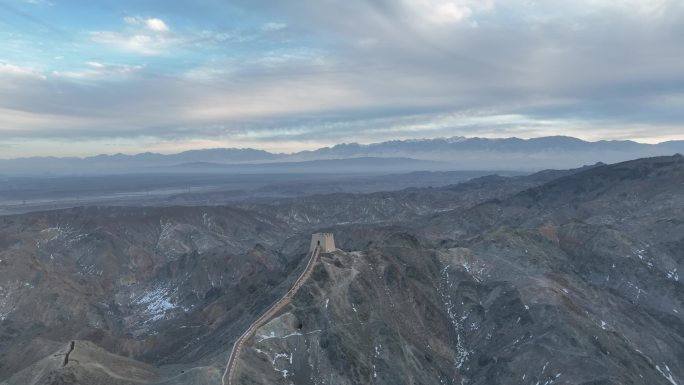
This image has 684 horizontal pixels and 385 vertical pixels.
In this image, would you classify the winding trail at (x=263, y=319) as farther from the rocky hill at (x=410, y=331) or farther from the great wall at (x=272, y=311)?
the rocky hill at (x=410, y=331)

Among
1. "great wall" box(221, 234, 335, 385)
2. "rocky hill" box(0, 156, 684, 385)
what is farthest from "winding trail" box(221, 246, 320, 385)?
"rocky hill" box(0, 156, 684, 385)

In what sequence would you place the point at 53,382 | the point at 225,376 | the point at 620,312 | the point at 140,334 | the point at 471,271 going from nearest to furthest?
the point at 53,382, the point at 225,376, the point at 620,312, the point at 471,271, the point at 140,334

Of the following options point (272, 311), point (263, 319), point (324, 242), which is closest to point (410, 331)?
point (324, 242)

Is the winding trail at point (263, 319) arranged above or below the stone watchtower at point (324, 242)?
below

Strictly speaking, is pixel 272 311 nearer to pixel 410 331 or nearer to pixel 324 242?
pixel 324 242

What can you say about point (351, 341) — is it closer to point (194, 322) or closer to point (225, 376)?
point (225, 376)

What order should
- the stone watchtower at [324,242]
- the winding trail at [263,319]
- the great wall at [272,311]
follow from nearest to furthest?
the winding trail at [263,319] < the great wall at [272,311] < the stone watchtower at [324,242]

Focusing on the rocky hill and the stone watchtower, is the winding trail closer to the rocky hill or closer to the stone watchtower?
the rocky hill

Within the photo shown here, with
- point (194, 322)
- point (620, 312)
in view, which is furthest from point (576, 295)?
point (194, 322)

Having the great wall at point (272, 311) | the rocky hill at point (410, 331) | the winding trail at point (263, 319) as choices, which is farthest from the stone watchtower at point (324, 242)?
the rocky hill at point (410, 331)
